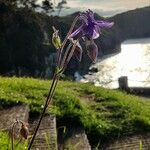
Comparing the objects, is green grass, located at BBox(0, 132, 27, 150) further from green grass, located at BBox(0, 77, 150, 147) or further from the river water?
the river water

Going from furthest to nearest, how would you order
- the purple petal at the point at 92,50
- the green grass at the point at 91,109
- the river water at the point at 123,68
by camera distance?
the river water at the point at 123,68 → the green grass at the point at 91,109 → the purple petal at the point at 92,50

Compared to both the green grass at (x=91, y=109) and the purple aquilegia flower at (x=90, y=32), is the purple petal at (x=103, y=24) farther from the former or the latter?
the green grass at (x=91, y=109)

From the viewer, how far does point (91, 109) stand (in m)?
10.4

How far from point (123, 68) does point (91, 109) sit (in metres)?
115

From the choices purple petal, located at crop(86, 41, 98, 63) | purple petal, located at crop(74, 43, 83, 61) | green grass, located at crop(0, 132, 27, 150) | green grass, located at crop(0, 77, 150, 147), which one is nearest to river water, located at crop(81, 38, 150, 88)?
green grass, located at crop(0, 77, 150, 147)

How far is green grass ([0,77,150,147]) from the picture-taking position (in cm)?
927

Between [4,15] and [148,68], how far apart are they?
4814 cm

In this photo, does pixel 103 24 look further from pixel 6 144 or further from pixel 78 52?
pixel 6 144

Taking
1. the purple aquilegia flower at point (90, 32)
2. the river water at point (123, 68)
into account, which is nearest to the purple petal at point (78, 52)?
the purple aquilegia flower at point (90, 32)

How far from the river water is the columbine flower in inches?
3214

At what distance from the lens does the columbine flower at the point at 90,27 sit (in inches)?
116

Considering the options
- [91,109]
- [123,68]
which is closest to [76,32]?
[91,109]

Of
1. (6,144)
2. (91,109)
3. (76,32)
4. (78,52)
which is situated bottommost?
(91,109)

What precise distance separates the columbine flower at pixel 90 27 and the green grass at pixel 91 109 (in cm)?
608
